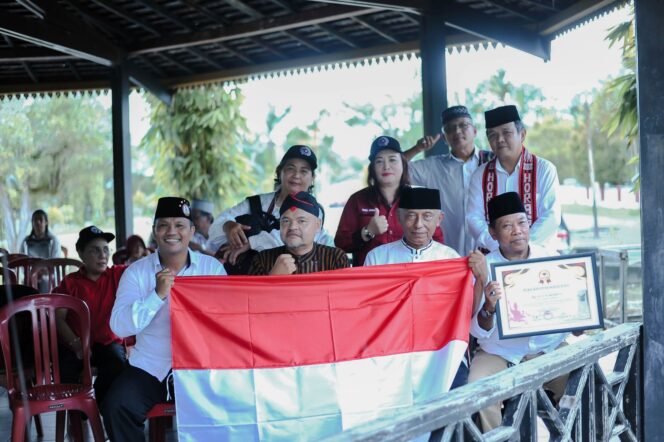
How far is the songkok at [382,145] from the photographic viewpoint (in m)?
4.57

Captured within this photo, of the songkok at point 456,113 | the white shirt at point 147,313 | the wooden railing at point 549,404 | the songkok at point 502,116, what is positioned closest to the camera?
the wooden railing at point 549,404

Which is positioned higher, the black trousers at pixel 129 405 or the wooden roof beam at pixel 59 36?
the wooden roof beam at pixel 59 36

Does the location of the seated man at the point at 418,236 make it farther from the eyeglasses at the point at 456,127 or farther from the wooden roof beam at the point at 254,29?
the wooden roof beam at the point at 254,29

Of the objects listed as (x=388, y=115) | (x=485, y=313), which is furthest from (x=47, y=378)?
(x=388, y=115)

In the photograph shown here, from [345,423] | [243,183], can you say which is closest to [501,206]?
[345,423]

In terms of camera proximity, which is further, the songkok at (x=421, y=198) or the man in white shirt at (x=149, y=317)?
the songkok at (x=421, y=198)

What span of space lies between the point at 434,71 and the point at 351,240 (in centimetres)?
295

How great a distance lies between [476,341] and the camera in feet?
13.6

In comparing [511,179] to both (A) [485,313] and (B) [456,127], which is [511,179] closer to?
(B) [456,127]

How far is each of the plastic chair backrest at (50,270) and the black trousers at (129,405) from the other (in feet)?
12.9

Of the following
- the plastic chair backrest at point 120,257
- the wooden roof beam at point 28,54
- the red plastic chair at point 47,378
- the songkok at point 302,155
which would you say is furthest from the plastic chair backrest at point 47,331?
the wooden roof beam at point 28,54

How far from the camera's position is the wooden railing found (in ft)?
7.38

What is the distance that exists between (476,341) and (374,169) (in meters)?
1.20

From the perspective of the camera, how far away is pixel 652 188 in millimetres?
3367
